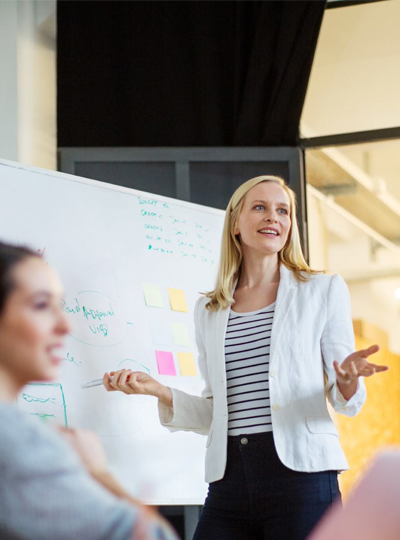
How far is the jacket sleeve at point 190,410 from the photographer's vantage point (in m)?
1.93

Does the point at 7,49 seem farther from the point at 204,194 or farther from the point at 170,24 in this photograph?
the point at 204,194

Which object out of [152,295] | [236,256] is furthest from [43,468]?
[152,295]

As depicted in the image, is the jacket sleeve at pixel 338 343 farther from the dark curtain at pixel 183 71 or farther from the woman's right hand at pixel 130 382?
the dark curtain at pixel 183 71

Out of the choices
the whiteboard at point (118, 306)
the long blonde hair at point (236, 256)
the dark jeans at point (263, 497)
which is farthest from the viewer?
the whiteboard at point (118, 306)

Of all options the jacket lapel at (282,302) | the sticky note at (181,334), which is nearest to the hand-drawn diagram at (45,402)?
the sticky note at (181,334)

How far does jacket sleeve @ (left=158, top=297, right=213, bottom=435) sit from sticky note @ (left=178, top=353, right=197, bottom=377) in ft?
1.84

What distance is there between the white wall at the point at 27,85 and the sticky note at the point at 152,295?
0.87 metres

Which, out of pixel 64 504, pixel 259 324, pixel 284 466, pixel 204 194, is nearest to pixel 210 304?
pixel 259 324

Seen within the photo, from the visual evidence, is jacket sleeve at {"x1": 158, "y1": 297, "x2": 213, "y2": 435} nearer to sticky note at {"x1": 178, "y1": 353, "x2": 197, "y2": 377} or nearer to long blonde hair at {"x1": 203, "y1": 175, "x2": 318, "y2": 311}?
long blonde hair at {"x1": 203, "y1": 175, "x2": 318, "y2": 311}

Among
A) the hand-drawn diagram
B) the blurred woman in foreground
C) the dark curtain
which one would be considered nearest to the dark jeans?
the hand-drawn diagram

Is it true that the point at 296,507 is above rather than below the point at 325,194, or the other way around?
below

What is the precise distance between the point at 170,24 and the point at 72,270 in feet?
5.25

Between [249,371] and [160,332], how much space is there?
772mm

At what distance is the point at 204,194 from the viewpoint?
127 inches
